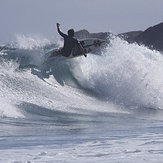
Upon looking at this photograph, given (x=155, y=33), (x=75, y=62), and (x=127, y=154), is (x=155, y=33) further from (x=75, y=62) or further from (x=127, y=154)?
(x=127, y=154)

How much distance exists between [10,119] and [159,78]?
7.97 meters

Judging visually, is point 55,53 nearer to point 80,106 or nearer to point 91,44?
point 91,44

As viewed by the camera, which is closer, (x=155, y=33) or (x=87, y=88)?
(x=87, y=88)

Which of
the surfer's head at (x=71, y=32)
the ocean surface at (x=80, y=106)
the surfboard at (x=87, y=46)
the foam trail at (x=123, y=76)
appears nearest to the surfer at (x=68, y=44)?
the surfer's head at (x=71, y=32)

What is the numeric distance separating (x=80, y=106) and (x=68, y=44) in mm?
2793

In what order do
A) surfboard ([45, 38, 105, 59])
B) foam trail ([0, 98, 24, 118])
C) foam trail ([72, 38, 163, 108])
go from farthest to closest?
surfboard ([45, 38, 105, 59]), foam trail ([72, 38, 163, 108]), foam trail ([0, 98, 24, 118])

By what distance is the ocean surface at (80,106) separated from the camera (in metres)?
3.79

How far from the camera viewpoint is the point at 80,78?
1271cm

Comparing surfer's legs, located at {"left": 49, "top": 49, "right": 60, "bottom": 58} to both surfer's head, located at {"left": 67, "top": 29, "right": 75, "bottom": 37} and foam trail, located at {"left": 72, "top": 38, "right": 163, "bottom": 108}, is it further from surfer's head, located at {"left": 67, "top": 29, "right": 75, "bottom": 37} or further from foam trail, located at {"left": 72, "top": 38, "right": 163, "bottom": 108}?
surfer's head, located at {"left": 67, "top": 29, "right": 75, "bottom": 37}

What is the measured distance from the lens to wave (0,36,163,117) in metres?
9.68

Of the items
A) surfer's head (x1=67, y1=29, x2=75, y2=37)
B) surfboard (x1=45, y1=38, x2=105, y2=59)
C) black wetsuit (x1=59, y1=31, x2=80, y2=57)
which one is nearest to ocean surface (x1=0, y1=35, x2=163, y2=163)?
surfboard (x1=45, y1=38, x2=105, y2=59)

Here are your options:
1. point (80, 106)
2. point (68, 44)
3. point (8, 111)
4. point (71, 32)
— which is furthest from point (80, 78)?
point (8, 111)

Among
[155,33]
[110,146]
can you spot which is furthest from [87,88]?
[155,33]

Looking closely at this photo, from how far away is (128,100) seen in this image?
10953 mm
